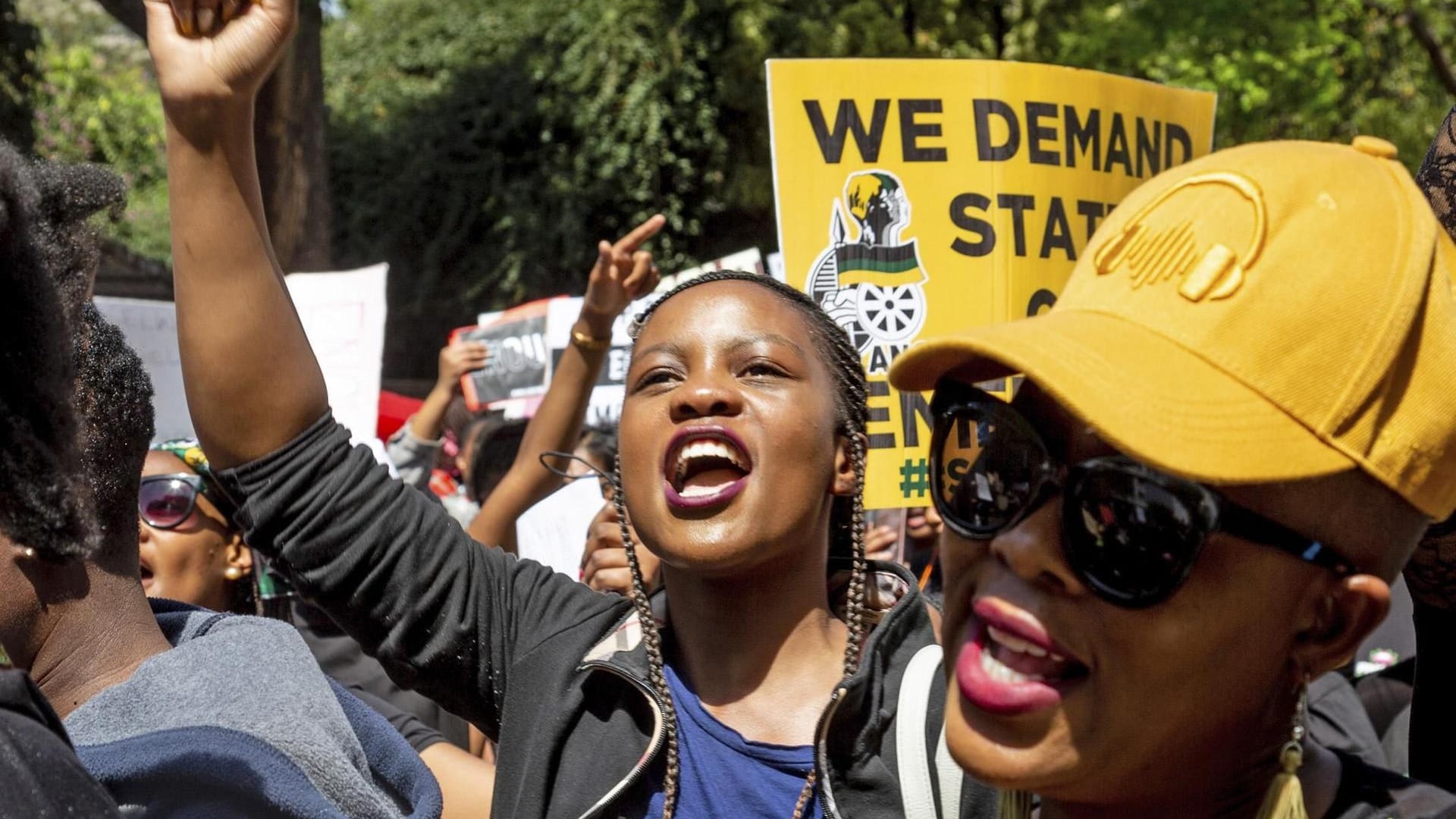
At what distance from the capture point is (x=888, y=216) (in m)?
3.72

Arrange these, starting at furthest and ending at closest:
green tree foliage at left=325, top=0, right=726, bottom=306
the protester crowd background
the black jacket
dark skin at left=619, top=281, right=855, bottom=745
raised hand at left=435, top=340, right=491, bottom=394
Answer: green tree foliage at left=325, top=0, right=726, bottom=306
the protester crowd background
raised hand at left=435, top=340, right=491, bottom=394
dark skin at left=619, top=281, right=855, bottom=745
the black jacket

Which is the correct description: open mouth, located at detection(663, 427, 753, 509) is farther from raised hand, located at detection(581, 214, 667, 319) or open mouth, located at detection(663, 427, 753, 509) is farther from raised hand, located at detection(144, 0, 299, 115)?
raised hand, located at detection(581, 214, 667, 319)

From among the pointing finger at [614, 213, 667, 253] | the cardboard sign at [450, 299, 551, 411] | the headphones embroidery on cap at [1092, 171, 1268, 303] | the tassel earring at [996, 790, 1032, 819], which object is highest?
the headphones embroidery on cap at [1092, 171, 1268, 303]

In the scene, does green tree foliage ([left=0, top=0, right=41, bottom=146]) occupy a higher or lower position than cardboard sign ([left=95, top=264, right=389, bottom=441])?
higher

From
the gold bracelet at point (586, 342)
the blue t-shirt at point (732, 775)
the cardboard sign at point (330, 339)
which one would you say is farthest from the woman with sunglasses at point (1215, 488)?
the cardboard sign at point (330, 339)

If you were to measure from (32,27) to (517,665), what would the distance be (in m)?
9.99

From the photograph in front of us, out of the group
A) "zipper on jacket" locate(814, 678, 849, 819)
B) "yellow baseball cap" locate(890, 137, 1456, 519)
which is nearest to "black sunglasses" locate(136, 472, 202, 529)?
"zipper on jacket" locate(814, 678, 849, 819)

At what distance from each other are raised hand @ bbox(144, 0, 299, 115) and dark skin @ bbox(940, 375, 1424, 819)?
114 cm

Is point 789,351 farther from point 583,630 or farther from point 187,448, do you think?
point 187,448

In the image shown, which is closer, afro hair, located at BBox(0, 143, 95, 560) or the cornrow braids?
afro hair, located at BBox(0, 143, 95, 560)

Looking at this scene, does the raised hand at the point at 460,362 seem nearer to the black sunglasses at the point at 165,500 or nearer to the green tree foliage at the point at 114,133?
the black sunglasses at the point at 165,500

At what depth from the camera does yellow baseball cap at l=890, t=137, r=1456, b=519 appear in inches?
50.1

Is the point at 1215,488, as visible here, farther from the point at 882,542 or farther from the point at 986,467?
the point at 882,542

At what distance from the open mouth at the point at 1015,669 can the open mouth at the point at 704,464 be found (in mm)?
828
